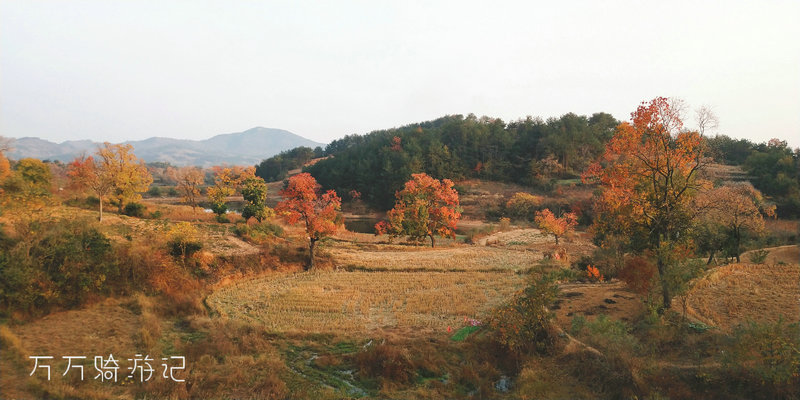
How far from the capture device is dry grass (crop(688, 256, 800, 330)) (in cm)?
1262

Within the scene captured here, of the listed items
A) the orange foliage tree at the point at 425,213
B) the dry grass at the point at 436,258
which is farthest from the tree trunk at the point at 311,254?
the orange foliage tree at the point at 425,213

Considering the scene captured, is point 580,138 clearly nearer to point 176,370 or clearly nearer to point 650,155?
point 650,155

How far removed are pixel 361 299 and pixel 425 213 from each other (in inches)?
741

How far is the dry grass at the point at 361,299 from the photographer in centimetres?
1623

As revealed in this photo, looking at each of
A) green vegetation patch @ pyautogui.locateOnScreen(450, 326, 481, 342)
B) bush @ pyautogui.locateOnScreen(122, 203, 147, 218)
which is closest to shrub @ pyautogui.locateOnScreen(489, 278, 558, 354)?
green vegetation patch @ pyautogui.locateOnScreen(450, 326, 481, 342)

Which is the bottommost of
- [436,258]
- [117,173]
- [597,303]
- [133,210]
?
[436,258]

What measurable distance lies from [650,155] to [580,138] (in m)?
75.6

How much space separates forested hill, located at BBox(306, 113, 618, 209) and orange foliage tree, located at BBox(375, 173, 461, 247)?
39.8m

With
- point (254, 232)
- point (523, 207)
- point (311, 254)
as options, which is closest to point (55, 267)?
point (311, 254)

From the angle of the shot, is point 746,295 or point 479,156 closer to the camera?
point 746,295

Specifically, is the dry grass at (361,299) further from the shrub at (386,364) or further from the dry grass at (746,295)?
the dry grass at (746,295)

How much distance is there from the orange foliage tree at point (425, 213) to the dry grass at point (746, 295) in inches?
887

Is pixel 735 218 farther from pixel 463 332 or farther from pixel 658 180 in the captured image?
pixel 463 332

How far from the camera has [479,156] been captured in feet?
310
